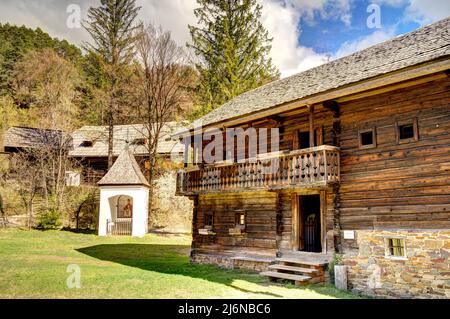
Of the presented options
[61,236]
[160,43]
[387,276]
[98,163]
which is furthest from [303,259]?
[98,163]

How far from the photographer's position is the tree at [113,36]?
105ft

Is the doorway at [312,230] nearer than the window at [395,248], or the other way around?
the window at [395,248]

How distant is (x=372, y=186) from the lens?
1201 cm

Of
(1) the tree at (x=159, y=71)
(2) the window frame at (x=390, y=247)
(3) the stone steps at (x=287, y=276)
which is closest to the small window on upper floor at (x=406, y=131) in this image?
(2) the window frame at (x=390, y=247)

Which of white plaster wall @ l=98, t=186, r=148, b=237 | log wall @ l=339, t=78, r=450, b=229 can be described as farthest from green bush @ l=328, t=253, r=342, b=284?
white plaster wall @ l=98, t=186, r=148, b=237

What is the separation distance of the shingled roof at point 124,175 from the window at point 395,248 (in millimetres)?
→ 19944

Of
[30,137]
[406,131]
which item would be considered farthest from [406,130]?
[30,137]

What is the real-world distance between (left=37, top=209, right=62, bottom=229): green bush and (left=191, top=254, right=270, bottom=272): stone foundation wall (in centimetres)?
1473

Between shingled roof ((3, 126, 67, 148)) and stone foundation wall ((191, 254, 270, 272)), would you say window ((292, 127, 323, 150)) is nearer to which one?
stone foundation wall ((191, 254, 270, 272))

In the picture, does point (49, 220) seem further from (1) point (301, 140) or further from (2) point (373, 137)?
(2) point (373, 137)

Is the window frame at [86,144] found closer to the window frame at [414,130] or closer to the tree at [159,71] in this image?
the tree at [159,71]

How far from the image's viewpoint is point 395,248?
11.0 meters

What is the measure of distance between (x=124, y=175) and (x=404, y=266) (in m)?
21.9

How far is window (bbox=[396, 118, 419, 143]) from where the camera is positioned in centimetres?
1124
